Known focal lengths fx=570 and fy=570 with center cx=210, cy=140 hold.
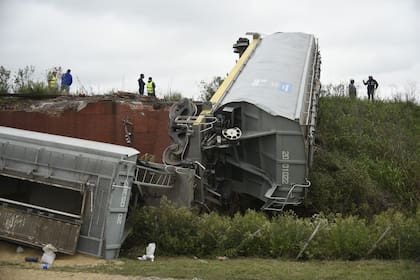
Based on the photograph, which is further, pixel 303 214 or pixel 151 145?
pixel 151 145

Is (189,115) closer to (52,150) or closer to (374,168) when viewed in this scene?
(52,150)

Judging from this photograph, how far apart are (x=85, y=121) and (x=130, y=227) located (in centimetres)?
647

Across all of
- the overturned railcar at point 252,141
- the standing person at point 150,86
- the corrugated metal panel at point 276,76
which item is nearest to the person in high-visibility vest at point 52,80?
the standing person at point 150,86

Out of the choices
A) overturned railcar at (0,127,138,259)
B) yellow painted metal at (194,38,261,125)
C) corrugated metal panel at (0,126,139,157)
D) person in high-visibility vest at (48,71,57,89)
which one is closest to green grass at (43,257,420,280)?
overturned railcar at (0,127,138,259)

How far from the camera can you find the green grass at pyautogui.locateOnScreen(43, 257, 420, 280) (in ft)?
24.5

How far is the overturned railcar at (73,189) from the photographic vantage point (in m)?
8.73

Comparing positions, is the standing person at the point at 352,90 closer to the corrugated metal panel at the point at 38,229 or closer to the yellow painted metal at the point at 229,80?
the yellow painted metal at the point at 229,80

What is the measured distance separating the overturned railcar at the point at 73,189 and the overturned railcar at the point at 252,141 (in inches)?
101

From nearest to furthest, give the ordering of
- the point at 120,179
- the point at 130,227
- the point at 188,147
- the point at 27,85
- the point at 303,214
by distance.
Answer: the point at 120,179 → the point at 130,227 → the point at 188,147 → the point at 303,214 → the point at 27,85

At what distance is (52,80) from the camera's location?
20.8 m

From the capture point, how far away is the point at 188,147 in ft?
38.0

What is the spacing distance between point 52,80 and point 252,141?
37.0 feet

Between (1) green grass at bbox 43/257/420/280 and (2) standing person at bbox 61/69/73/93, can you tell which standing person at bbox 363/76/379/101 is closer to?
(2) standing person at bbox 61/69/73/93

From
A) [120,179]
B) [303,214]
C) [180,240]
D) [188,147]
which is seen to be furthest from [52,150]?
[303,214]
